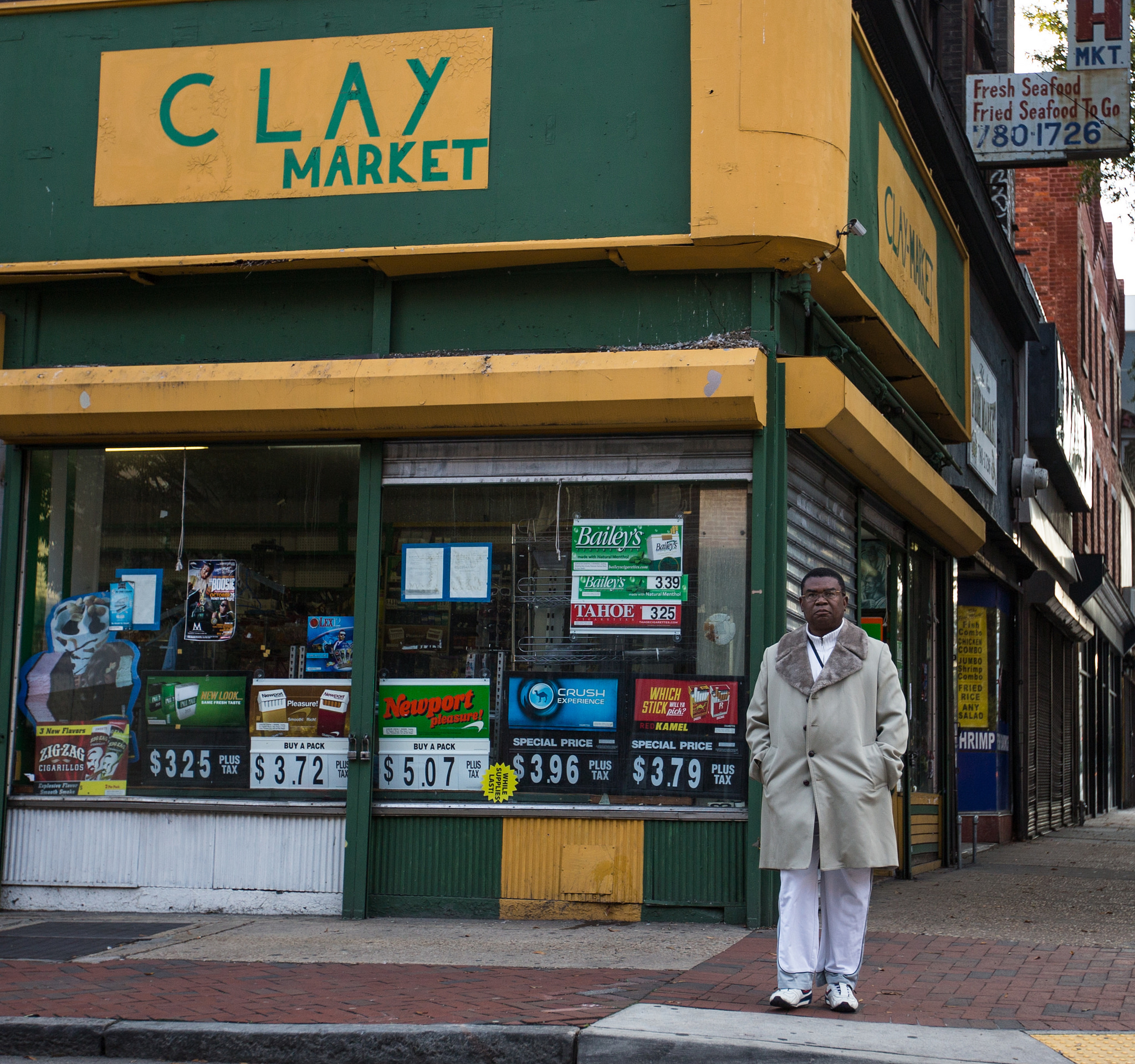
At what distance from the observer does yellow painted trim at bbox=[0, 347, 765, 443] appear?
8.05 m

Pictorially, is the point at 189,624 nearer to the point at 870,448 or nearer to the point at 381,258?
the point at 381,258

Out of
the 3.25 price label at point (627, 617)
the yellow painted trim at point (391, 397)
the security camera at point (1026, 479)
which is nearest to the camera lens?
the yellow painted trim at point (391, 397)

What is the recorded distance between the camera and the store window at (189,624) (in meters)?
8.86

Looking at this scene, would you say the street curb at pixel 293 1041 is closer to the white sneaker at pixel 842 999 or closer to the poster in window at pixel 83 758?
the white sneaker at pixel 842 999

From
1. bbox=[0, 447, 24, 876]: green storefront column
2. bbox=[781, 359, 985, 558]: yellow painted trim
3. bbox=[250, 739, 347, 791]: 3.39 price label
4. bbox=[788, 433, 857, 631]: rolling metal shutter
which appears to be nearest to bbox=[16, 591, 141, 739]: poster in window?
bbox=[0, 447, 24, 876]: green storefront column

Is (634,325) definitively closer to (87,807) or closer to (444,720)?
(444,720)

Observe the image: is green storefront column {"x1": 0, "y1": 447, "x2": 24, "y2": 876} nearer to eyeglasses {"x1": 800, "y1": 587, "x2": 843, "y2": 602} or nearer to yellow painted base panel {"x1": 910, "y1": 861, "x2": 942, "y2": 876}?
eyeglasses {"x1": 800, "y1": 587, "x2": 843, "y2": 602}

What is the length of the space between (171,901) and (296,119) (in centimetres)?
489

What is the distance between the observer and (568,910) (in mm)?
8227

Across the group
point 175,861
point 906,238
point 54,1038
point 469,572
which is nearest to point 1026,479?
Result: point 906,238

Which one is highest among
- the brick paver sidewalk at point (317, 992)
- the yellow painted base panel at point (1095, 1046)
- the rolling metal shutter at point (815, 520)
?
the rolling metal shutter at point (815, 520)

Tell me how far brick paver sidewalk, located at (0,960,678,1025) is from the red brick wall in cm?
1608

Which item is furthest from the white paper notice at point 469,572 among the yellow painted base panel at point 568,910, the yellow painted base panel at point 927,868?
the yellow painted base panel at point 927,868

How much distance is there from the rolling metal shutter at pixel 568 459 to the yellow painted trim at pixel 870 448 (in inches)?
15.9
